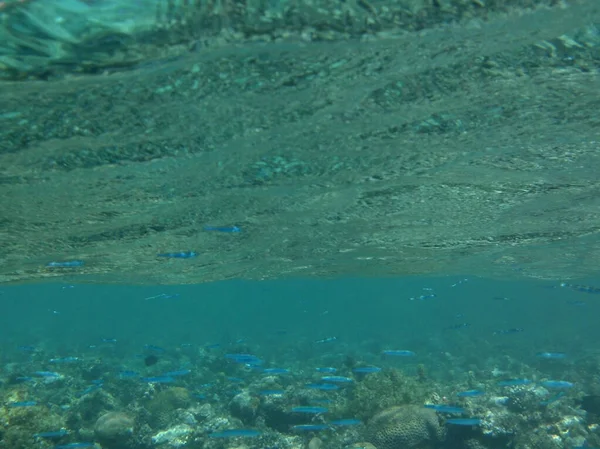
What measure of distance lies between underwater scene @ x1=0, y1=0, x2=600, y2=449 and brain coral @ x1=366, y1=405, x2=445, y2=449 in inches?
2.4

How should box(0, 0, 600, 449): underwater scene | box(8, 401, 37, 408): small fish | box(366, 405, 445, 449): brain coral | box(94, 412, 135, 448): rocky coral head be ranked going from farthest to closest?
box(94, 412, 135, 448): rocky coral head → box(366, 405, 445, 449): brain coral → box(8, 401, 37, 408): small fish → box(0, 0, 600, 449): underwater scene

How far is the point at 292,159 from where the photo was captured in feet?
34.7

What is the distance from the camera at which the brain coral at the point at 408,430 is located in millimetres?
11875

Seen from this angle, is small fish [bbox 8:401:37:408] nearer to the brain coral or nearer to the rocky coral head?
the rocky coral head

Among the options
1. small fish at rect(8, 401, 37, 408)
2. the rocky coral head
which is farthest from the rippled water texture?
the rocky coral head

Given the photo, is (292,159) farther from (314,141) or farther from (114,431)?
(114,431)

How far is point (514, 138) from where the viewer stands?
33.2 feet

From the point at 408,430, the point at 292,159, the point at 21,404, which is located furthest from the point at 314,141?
the point at 21,404

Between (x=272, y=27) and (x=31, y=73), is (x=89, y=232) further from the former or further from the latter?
(x=272, y=27)

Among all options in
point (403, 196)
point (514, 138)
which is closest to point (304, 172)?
point (403, 196)

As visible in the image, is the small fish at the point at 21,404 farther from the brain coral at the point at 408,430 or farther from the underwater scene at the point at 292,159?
the brain coral at the point at 408,430

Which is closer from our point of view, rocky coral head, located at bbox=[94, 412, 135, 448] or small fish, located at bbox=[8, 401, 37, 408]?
small fish, located at bbox=[8, 401, 37, 408]

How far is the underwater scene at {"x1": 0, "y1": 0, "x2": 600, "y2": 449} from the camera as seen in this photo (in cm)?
603

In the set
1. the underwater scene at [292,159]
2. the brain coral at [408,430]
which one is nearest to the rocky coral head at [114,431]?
the underwater scene at [292,159]
